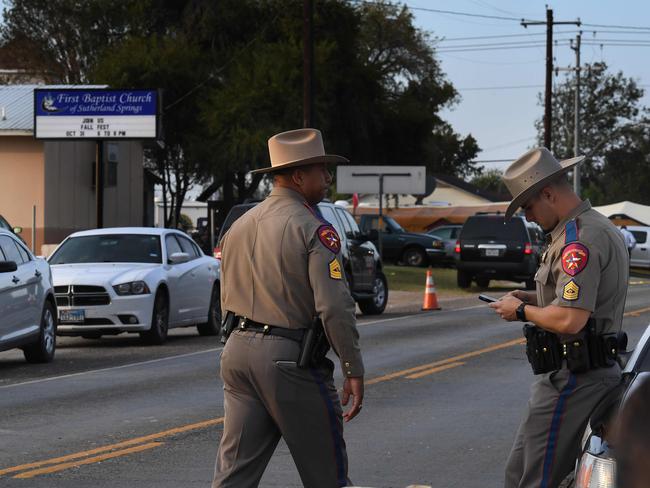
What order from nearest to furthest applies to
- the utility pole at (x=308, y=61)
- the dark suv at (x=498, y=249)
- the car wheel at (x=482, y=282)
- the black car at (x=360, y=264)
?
the black car at (x=360, y=264), the dark suv at (x=498, y=249), the utility pole at (x=308, y=61), the car wheel at (x=482, y=282)

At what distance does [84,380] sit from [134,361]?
81.4 inches

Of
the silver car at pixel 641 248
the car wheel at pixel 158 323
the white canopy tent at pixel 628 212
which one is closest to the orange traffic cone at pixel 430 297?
the car wheel at pixel 158 323

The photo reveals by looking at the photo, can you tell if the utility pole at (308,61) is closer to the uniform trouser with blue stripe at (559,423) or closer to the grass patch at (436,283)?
the grass patch at (436,283)

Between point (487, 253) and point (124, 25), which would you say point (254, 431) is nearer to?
point (487, 253)

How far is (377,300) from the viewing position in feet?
82.2

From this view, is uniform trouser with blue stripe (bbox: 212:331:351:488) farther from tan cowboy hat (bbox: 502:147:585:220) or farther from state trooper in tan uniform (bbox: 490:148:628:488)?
tan cowboy hat (bbox: 502:147:585:220)

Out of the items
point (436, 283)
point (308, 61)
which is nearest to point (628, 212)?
point (436, 283)

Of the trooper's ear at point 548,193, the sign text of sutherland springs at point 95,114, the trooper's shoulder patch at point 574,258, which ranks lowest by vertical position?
the trooper's shoulder patch at point 574,258

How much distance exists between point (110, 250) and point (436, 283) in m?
18.9

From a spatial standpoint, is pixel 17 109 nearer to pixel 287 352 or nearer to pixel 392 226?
pixel 392 226

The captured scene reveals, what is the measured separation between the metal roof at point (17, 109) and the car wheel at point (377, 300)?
14.6m

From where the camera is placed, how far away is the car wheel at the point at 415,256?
47344mm

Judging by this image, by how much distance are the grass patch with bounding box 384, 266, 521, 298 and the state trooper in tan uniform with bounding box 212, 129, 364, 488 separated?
2697 centimetres

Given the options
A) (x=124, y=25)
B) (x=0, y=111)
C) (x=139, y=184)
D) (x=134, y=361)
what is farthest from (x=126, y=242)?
(x=124, y=25)
